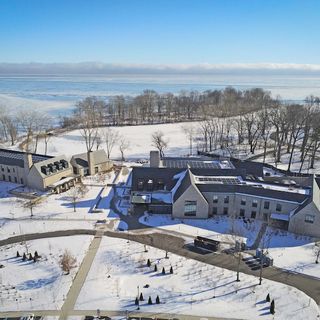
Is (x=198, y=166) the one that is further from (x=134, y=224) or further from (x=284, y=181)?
(x=134, y=224)

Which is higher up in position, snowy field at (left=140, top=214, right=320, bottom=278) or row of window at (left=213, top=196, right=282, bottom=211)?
row of window at (left=213, top=196, right=282, bottom=211)

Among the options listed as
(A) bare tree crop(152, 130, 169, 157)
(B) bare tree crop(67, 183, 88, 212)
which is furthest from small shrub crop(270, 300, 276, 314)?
(A) bare tree crop(152, 130, 169, 157)

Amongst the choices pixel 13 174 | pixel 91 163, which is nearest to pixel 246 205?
pixel 91 163

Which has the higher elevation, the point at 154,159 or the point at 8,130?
the point at 8,130

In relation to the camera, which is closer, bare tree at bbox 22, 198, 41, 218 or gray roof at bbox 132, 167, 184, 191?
bare tree at bbox 22, 198, 41, 218

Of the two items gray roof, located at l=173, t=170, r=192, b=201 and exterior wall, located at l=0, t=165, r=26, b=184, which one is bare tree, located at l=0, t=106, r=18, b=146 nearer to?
exterior wall, located at l=0, t=165, r=26, b=184

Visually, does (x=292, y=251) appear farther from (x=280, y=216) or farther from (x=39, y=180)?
(x=39, y=180)
